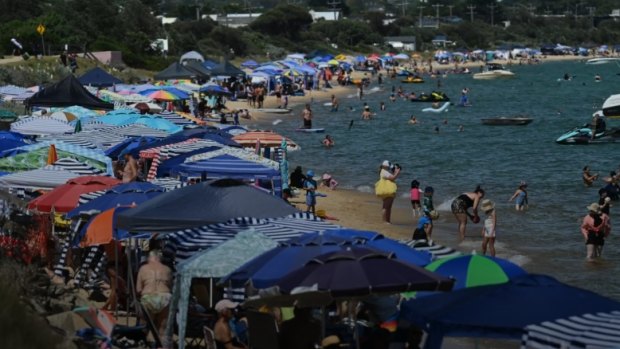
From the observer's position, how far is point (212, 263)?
11.1 meters

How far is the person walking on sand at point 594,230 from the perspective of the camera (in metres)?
19.5

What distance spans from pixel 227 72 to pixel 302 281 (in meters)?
47.9

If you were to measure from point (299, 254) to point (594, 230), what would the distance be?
33.7ft

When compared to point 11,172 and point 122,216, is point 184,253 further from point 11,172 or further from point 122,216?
point 11,172

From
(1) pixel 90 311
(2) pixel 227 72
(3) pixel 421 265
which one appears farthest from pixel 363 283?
(2) pixel 227 72

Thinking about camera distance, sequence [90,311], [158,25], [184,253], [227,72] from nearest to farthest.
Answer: [90,311] < [184,253] < [227,72] < [158,25]

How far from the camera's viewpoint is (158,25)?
92125 mm

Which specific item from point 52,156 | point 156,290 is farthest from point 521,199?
point 156,290

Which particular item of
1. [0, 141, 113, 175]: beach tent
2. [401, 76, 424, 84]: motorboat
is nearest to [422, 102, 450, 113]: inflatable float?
[401, 76, 424, 84]: motorboat

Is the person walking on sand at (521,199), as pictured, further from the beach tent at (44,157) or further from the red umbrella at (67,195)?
the red umbrella at (67,195)

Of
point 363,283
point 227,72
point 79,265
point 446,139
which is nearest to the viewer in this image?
point 363,283

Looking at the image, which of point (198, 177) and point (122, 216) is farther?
point (198, 177)

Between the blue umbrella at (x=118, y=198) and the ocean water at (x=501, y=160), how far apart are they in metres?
7.04

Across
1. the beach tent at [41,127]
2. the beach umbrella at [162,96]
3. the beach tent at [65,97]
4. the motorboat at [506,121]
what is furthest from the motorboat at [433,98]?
the beach tent at [41,127]
